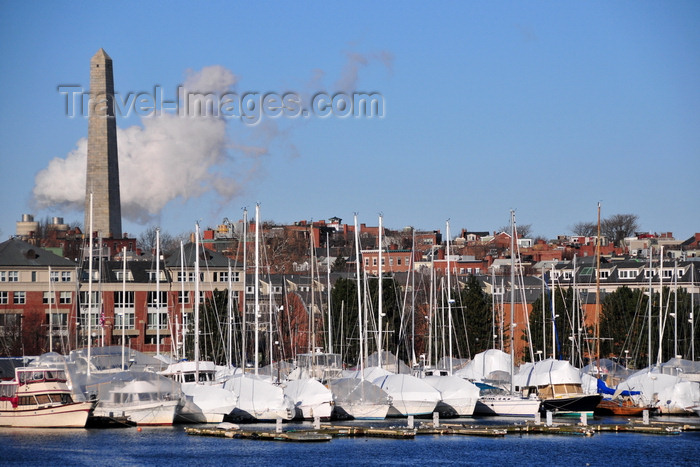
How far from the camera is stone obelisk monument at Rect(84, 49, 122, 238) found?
444 ft

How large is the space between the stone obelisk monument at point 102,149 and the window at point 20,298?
37.1 m

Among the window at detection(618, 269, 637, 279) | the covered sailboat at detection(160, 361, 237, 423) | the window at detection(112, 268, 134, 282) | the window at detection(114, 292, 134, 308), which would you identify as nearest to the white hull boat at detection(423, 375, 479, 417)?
the covered sailboat at detection(160, 361, 237, 423)

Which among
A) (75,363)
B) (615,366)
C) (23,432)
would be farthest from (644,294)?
(23,432)

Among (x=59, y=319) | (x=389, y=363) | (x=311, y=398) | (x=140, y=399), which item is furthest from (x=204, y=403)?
(x=59, y=319)

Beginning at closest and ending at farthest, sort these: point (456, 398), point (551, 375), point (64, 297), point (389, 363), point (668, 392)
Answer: point (456, 398), point (551, 375), point (668, 392), point (389, 363), point (64, 297)

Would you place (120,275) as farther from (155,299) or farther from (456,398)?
(456,398)

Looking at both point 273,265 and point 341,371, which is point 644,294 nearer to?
point 341,371

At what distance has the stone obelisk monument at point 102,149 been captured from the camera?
135375 mm

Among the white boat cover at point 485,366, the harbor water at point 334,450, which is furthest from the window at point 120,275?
the harbor water at point 334,450

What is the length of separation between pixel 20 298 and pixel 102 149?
137 feet

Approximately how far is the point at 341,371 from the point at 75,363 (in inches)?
569

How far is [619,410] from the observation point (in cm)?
6569

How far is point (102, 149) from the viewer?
13738cm

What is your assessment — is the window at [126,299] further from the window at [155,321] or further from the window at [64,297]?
the window at [64,297]
